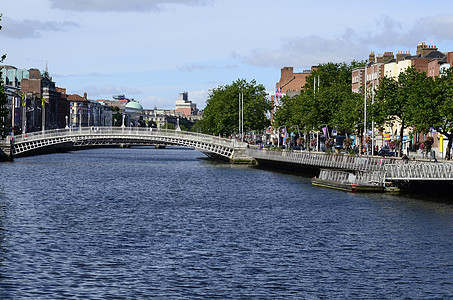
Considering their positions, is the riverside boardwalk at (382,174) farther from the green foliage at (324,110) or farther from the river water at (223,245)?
the green foliage at (324,110)

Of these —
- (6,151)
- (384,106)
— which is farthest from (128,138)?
(384,106)

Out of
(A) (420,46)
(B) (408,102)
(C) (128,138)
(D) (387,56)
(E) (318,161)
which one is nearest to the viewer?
(B) (408,102)

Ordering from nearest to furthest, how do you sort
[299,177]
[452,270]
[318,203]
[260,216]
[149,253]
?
1. [452,270]
2. [149,253]
3. [260,216]
4. [318,203]
5. [299,177]

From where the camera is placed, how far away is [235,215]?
51.6 m

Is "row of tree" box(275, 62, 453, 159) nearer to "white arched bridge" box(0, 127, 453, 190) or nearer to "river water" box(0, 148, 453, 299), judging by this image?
"white arched bridge" box(0, 127, 453, 190)

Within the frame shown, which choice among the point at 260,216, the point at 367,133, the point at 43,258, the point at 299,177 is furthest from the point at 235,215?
the point at 367,133

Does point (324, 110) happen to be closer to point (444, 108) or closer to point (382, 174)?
point (444, 108)

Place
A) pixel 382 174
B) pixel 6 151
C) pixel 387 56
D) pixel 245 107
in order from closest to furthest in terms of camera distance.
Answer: pixel 382 174 → pixel 6 151 → pixel 387 56 → pixel 245 107

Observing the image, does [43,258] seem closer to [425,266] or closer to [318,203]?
[425,266]

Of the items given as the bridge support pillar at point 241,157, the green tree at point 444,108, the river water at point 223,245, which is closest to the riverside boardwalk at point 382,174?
the river water at point 223,245

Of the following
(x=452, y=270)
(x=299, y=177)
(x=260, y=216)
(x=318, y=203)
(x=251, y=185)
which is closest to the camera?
(x=452, y=270)

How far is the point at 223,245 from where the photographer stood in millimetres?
38750

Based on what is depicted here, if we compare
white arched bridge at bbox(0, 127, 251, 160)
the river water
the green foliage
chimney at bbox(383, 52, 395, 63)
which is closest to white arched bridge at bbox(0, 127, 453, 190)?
white arched bridge at bbox(0, 127, 251, 160)

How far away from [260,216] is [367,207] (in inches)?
296
